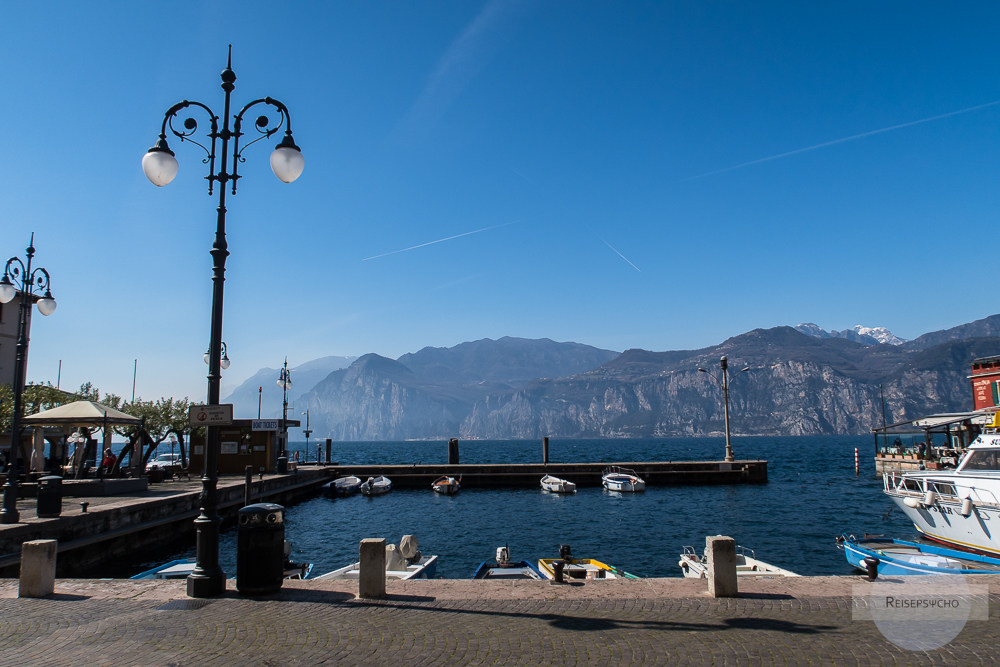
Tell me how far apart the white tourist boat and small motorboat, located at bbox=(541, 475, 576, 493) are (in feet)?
86.1

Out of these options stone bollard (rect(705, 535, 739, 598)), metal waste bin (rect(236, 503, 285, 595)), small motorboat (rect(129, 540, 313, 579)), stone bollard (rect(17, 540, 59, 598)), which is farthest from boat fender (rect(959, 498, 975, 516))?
stone bollard (rect(17, 540, 59, 598))

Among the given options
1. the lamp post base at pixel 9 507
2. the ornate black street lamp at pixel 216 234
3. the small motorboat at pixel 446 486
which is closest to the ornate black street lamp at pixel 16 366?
the lamp post base at pixel 9 507

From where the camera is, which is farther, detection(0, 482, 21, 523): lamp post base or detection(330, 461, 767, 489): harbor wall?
detection(330, 461, 767, 489): harbor wall

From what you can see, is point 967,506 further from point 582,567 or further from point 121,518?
point 121,518

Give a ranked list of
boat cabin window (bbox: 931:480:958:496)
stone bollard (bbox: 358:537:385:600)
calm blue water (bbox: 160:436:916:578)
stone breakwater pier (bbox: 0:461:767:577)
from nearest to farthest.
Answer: stone bollard (bbox: 358:537:385:600)
stone breakwater pier (bbox: 0:461:767:577)
boat cabin window (bbox: 931:480:958:496)
calm blue water (bbox: 160:436:916:578)

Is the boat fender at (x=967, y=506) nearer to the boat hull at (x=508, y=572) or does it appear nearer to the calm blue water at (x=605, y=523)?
the calm blue water at (x=605, y=523)

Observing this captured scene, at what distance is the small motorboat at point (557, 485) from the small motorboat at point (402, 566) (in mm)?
29895

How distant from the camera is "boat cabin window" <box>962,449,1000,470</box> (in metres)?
22.3

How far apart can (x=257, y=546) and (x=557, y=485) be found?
41857 mm

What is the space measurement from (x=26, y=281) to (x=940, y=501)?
32.7m

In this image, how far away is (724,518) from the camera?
36094mm

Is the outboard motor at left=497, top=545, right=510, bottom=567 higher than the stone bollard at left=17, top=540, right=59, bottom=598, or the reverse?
the stone bollard at left=17, top=540, right=59, bottom=598

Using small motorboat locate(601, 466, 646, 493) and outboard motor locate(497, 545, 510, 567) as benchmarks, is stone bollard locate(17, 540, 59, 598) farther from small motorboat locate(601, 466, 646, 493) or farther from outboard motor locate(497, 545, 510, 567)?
small motorboat locate(601, 466, 646, 493)

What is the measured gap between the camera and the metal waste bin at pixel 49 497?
63.8ft
